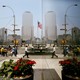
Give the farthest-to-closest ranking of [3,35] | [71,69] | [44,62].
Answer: [3,35] < [44,62] < [71,69]

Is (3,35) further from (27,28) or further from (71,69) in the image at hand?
(71,69)

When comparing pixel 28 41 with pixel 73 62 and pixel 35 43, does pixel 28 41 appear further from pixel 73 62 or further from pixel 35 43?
pixel 73 62

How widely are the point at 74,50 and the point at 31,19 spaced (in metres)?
1.06

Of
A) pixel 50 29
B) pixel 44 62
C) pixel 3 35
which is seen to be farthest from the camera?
pixel 3 35

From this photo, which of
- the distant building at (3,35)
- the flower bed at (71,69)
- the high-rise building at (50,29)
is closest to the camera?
the flower bed at (71,69)

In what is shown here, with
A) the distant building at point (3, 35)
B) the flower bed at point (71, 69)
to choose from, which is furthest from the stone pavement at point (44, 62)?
the flower bed at point (71, 69)

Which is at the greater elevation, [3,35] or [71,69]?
[3,35]

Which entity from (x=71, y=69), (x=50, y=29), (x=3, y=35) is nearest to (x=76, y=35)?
(x=50, y=29)

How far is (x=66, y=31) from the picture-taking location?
4.14 meters

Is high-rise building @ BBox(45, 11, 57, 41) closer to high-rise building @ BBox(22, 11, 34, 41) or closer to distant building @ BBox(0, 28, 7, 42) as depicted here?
high-rise building @ BBox(22, 11, 34, 41)

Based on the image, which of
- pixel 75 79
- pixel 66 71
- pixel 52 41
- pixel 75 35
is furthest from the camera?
pixel 75 35

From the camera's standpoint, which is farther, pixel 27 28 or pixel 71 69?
pixel 27 28

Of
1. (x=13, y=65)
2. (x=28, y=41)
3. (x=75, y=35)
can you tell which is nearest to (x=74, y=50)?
(x=75, y=35)

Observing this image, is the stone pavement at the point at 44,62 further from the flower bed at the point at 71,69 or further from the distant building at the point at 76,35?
the flower bed at the point at 71,69
